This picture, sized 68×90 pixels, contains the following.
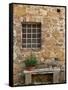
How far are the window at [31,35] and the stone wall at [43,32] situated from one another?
3 centimetres

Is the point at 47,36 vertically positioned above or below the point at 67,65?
above

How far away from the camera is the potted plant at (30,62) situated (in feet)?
9.41

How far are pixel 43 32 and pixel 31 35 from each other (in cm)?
10

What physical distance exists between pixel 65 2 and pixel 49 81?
0.68 meters

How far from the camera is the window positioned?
113 inches

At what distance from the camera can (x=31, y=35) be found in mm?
2900

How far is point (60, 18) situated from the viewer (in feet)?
9.71

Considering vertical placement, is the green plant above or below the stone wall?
below

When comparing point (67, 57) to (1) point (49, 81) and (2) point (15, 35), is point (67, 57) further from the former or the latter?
(2) point (15, 35)

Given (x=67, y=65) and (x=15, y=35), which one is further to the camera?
(x=67, y=65)

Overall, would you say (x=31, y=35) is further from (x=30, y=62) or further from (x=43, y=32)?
(x=30, y=62)

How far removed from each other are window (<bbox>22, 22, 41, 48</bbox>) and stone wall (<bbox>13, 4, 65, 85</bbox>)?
0.10 feet

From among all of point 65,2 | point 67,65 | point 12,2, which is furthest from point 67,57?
point 12,2

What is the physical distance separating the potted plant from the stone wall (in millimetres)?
29
